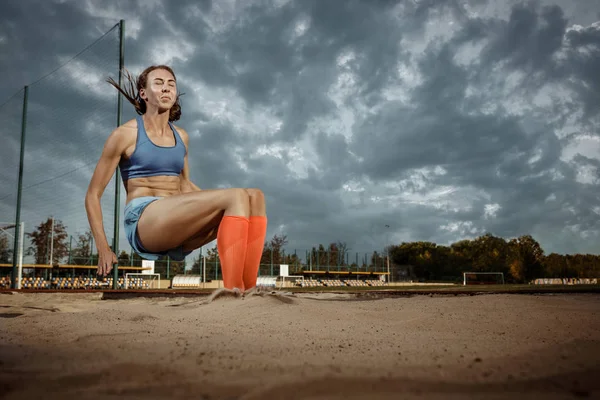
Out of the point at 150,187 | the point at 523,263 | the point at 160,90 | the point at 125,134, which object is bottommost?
the point at 523,263

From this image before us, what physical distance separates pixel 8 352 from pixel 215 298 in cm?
186

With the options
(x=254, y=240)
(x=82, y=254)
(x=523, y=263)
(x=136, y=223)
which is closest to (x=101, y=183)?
(x=136, y=223)

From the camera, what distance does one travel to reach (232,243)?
3342 millimetres

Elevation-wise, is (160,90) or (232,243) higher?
(160,90)

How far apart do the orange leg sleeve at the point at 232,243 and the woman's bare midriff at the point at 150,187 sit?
23.7 inches

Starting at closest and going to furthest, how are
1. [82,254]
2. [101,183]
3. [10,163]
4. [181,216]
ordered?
[181,216] < [101,183] < [10,163] < [82,254]

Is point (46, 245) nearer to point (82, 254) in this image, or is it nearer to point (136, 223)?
point (82, 254)

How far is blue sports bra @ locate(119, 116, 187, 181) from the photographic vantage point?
352 cm

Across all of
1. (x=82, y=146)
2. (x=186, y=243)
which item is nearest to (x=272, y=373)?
(x=186, y=243)

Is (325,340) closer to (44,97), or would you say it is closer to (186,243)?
(186,243)

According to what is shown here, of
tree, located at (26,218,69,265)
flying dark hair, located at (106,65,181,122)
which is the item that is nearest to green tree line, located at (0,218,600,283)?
tree, located at (26,218,69,265)

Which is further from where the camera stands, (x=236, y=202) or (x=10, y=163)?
(x=10, y=163)

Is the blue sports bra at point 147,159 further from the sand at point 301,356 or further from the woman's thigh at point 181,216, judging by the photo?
the sand at point 301,356

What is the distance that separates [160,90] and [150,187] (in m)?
0.84
